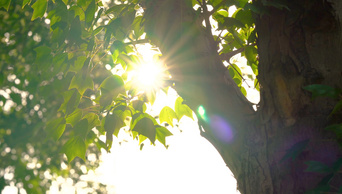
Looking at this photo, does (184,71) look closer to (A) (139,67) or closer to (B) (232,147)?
(B) (232,147)

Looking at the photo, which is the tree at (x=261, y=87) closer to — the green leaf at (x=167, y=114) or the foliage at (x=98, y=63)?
the foliage at (x=98, y=63)

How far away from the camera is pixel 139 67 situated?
98.7 inches

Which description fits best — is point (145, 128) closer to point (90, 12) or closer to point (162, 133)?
point (162, 133)

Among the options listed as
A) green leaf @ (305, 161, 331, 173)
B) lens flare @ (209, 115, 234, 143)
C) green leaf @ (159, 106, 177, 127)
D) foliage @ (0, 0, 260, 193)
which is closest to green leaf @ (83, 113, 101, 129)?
foliage @ (0, 0, 260, 193)

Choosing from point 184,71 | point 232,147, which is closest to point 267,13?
point 184,71

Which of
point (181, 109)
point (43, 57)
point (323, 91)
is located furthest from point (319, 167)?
point (43, 57)

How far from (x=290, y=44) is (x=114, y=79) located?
103cm

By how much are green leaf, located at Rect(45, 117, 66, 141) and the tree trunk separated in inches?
35.3

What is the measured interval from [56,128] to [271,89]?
1426mm

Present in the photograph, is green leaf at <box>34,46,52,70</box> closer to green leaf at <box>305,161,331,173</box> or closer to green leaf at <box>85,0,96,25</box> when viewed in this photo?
green leaf at <box>85,0,96,25</box>

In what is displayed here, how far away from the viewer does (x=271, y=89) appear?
5.60 feet

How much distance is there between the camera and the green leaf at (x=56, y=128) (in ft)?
7.87

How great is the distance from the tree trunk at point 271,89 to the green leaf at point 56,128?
896 mm

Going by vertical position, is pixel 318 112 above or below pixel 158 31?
below
